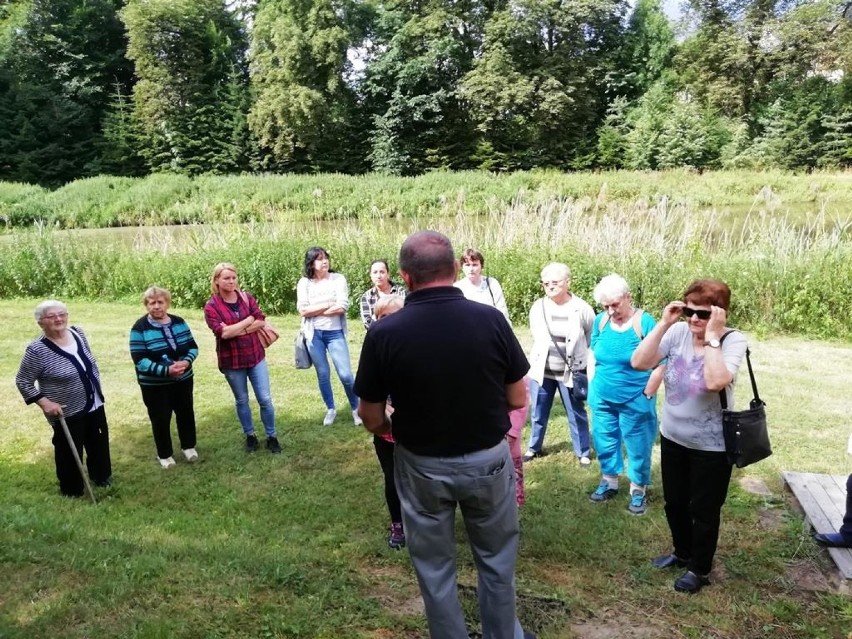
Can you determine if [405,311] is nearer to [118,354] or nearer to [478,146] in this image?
[118,354]

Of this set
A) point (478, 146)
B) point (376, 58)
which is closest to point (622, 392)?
point (478, 146)

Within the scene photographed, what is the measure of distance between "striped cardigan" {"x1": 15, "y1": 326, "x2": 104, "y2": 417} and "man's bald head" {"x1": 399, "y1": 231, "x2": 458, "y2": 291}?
2.99m

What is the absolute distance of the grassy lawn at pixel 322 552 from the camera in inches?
115

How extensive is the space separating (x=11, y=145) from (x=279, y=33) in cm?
1479

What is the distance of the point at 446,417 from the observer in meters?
2.28

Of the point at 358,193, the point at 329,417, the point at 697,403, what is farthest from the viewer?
the point at 358,193

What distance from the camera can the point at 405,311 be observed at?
7.48 feet

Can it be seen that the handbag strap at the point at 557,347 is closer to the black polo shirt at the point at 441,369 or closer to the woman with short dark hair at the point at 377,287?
the woman with short dark hair at the point at 377,287

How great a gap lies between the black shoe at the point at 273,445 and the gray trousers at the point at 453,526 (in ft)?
9.93

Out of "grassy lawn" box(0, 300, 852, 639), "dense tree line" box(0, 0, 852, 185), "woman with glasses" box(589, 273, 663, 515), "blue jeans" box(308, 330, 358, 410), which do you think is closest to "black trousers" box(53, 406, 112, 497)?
"grassy lawn" box(0, 300, 852, 639)

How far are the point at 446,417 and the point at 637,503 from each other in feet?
7.52

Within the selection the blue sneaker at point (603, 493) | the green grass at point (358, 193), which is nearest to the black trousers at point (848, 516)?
the blue sneaker at point (603, 493)

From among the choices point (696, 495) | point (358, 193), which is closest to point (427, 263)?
point (696, 495)

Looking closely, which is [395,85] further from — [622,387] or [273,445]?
[622,387]
